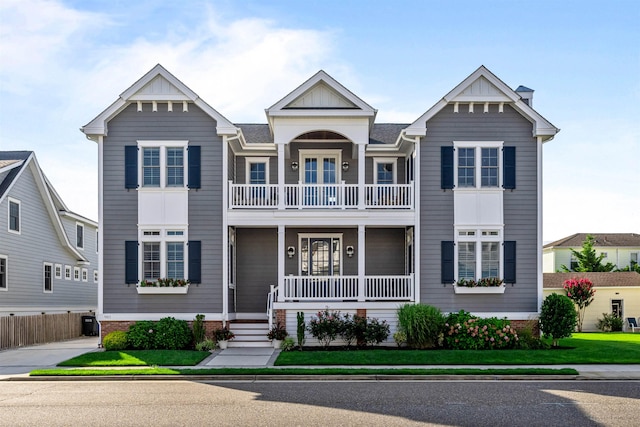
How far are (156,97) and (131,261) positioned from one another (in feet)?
17.4

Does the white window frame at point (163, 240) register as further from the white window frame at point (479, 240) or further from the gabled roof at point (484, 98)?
the white window frame at point (479, 240)

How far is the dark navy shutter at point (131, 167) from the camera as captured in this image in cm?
2102

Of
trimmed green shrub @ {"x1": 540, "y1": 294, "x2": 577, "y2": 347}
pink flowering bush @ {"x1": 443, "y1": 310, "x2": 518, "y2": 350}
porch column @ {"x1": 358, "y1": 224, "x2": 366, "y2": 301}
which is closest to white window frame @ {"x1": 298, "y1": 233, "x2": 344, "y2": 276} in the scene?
porch column @ {"x1": 358, "y1": 224, "x2": 366, "y2": 301}

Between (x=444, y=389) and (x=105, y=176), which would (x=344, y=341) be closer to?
(x=444, y=389)

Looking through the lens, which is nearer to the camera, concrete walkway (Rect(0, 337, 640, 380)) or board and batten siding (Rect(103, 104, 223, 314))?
concrete walkway (Rect(0, 337, 640, 380))

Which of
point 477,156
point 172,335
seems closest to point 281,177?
point 172,335

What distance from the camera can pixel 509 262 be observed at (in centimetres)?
2119

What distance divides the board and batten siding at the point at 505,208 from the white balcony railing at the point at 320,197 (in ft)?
2.82

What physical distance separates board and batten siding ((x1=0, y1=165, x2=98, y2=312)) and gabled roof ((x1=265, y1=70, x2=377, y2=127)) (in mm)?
11818

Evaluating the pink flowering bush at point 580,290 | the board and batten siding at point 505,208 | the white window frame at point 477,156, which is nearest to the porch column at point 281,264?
the board and batten siding at point 505,208

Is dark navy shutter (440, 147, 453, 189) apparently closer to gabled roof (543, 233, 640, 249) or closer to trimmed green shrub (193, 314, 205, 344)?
trimmed green shrub (193, 314, 205, 344)

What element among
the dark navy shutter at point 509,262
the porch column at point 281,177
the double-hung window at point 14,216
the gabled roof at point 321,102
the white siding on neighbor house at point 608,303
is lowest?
the white siding on neighbor house at point 608,303

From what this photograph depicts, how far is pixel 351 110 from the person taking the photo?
21.0 meters

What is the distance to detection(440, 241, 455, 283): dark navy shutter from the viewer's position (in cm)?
2112
